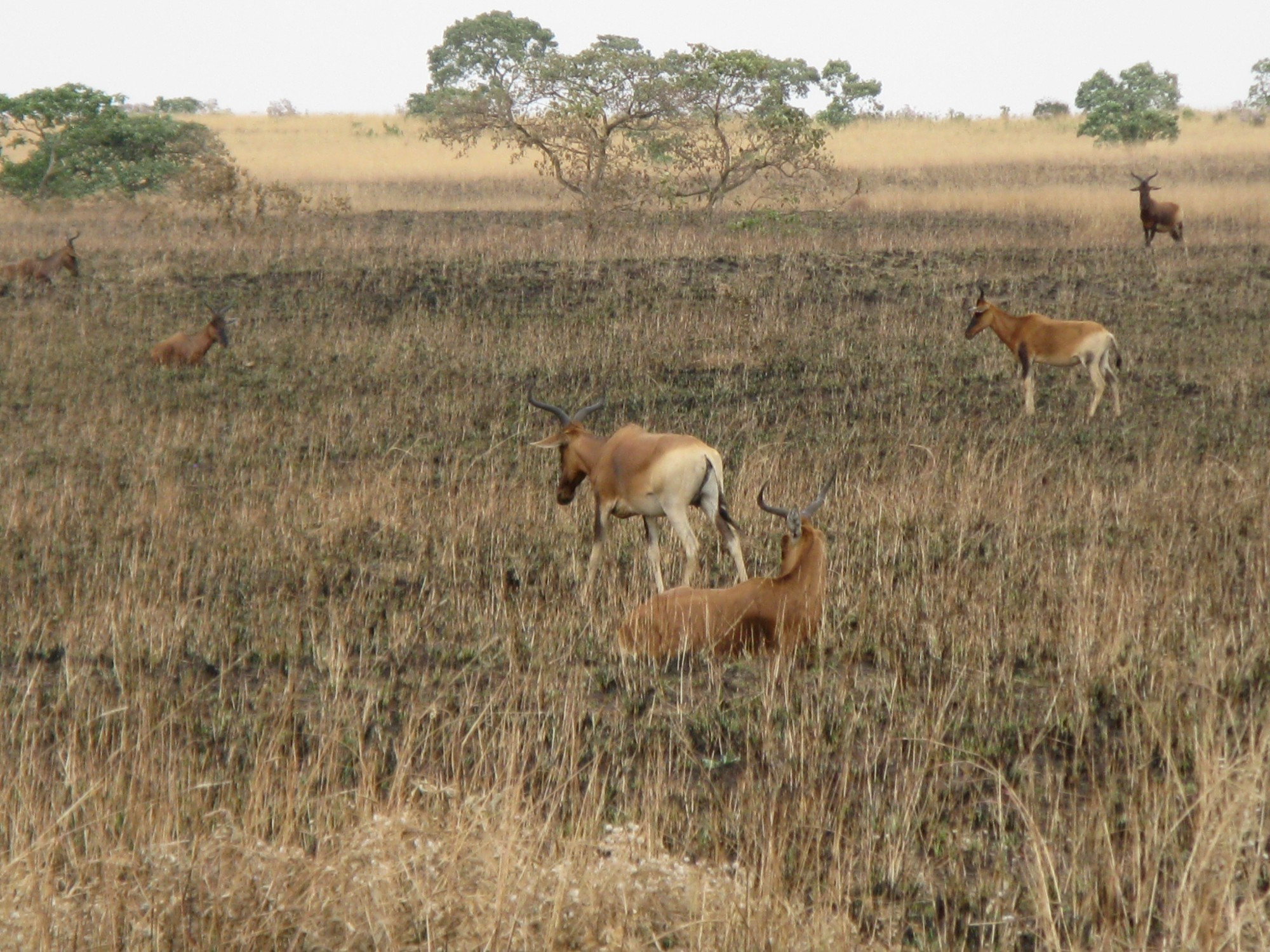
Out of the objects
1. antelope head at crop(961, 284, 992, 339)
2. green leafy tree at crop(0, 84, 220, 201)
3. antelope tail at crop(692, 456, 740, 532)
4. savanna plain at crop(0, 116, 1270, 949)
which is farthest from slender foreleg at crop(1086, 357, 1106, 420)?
green leafy tree at crop(0, 84, 220, 201)

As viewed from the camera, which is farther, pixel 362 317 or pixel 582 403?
pixel 362 317

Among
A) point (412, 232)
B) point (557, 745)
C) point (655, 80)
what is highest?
point (655, 80)

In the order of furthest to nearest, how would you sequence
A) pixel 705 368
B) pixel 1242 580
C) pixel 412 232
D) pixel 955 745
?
1. pixel 412 232
2. pixel 705 368
3. pixel 1242 580
4. pixel 955 745

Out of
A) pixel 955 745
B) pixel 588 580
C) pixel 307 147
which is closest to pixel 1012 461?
pixel 588 580

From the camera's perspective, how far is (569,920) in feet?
12.3

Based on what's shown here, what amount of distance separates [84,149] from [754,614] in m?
27.9

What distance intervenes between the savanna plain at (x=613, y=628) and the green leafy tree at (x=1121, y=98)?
2533cm

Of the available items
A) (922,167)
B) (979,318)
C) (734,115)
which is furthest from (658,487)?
(922,167)

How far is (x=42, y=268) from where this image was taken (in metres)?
18.7

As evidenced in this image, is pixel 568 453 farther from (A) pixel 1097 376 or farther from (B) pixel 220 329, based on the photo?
(B) pixel 220 329

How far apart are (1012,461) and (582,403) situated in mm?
4139

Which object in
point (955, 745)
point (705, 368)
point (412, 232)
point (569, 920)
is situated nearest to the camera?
point (569, 920)

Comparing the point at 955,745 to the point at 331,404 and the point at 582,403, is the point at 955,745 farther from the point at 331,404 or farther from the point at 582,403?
the point at 331,404

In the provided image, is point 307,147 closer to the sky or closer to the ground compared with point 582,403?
closer to the sky
